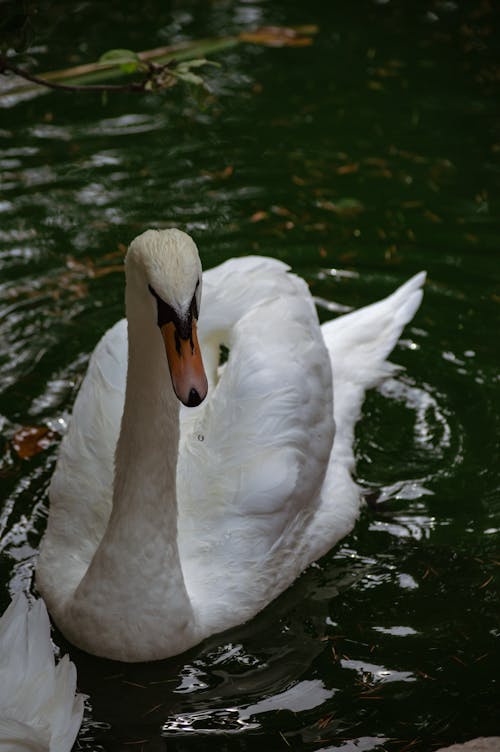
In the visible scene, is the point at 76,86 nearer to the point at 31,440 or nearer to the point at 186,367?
the point at 186,367

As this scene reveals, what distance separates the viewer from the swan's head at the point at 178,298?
Answer: 11.9ft

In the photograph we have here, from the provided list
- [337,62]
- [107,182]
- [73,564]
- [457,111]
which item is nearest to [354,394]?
[73,564]

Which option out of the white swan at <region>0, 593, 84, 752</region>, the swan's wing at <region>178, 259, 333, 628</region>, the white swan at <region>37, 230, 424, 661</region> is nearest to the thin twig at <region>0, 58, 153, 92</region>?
the white swan at <region>37, 230, 424, 661</region>

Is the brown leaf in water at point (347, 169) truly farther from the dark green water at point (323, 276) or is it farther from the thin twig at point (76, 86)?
the thin twig at point (76, 86)

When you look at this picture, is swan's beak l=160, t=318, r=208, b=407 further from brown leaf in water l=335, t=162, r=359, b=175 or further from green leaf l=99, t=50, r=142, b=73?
brown leaf in water l=335, t=162, r=359, b=175

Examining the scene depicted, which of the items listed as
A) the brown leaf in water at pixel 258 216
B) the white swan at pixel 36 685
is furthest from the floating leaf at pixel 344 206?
the white swan at pixel 36 685

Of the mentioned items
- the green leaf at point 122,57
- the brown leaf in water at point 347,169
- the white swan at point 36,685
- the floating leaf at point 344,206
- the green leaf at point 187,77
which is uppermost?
the green leaf at point 122,57

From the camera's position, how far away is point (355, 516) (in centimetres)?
525

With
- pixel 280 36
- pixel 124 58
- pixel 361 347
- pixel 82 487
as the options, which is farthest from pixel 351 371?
pixel 280 36

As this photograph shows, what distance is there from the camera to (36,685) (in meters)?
3.81

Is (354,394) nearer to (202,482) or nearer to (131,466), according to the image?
(202,482)

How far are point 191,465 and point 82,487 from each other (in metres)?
0.42

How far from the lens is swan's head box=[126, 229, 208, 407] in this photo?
364cm

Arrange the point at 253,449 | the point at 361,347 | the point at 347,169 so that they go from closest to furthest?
1. the point at 253,449
2. the point at 361,347
3. the point at 347,169
